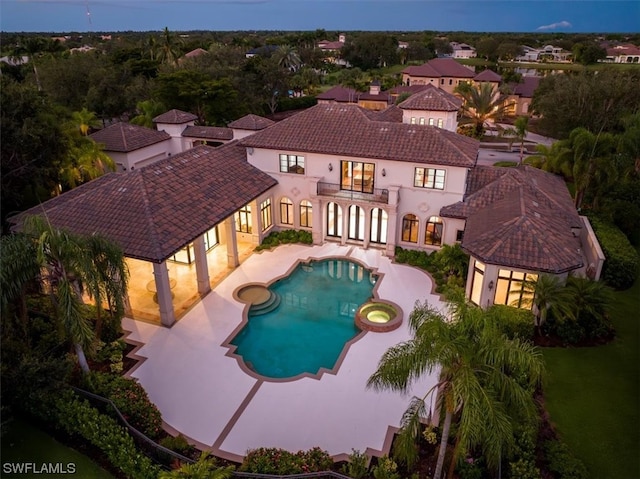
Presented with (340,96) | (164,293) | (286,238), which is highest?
(340,96)

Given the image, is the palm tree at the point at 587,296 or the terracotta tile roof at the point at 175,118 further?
the terracotta tile roof at the point at 175,118

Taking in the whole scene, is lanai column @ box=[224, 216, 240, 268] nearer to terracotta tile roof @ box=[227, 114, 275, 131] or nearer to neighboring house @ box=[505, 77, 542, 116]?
terracotta tile roof @ box=[227, 114, 275, 131]

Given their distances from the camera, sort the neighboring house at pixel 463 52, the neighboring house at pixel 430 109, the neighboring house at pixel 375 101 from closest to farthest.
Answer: the neighboring house at pixel 430 109 < the neighboring house at pixel 375 101 < the neighboring house at pixel 463 52

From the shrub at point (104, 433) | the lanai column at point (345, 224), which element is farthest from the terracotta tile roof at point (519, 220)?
the shrub at point (104, 433)

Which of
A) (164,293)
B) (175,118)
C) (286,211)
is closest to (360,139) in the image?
(286,211)

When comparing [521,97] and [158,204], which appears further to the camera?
[521,97]

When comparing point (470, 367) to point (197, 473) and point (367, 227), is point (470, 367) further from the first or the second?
point (367, 227)

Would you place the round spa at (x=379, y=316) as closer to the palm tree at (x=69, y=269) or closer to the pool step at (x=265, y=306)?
the pool step at (x=265, y=306)
